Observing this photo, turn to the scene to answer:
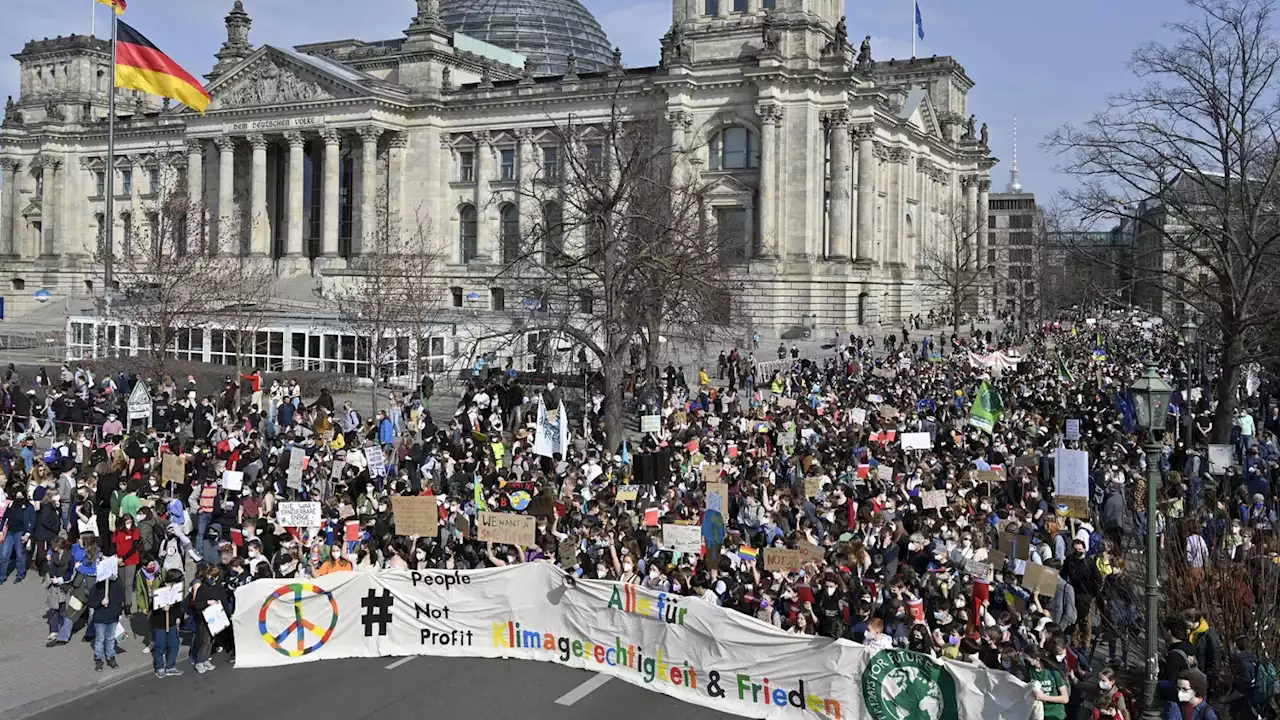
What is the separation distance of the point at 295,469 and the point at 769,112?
4628 centimetres

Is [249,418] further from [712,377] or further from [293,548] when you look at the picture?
[712,377]

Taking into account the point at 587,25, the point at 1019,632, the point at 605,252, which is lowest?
the point at 1019,632

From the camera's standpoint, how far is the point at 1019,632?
42.8 ft

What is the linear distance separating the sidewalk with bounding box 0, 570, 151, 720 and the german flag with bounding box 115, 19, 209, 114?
97.3ft

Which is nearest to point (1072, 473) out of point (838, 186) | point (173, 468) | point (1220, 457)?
point (1220, 457)

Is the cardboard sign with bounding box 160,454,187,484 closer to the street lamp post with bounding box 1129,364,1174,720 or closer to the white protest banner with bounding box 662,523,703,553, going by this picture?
the white protest banner with bounding box 662,523,703,553

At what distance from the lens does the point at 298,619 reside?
1503cm

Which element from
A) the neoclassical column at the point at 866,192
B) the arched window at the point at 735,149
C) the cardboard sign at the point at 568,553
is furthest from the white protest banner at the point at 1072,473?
the neoclassical column at the point at 866,192

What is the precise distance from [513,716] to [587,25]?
9164 centimetres

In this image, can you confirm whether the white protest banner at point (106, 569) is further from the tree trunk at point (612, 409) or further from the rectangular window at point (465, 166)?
the rectangular window at point (465, 166)

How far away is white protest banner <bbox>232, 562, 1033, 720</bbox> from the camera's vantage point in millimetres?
12312

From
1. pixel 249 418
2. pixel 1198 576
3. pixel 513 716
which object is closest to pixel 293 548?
pixel 513 716

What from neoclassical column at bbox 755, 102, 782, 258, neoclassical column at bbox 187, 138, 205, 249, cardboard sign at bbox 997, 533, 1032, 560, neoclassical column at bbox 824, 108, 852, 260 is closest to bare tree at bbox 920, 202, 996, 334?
neoclassical column at bbox 824, 108, 852, 260

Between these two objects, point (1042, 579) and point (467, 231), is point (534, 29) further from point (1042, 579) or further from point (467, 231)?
point (1042, 579)
